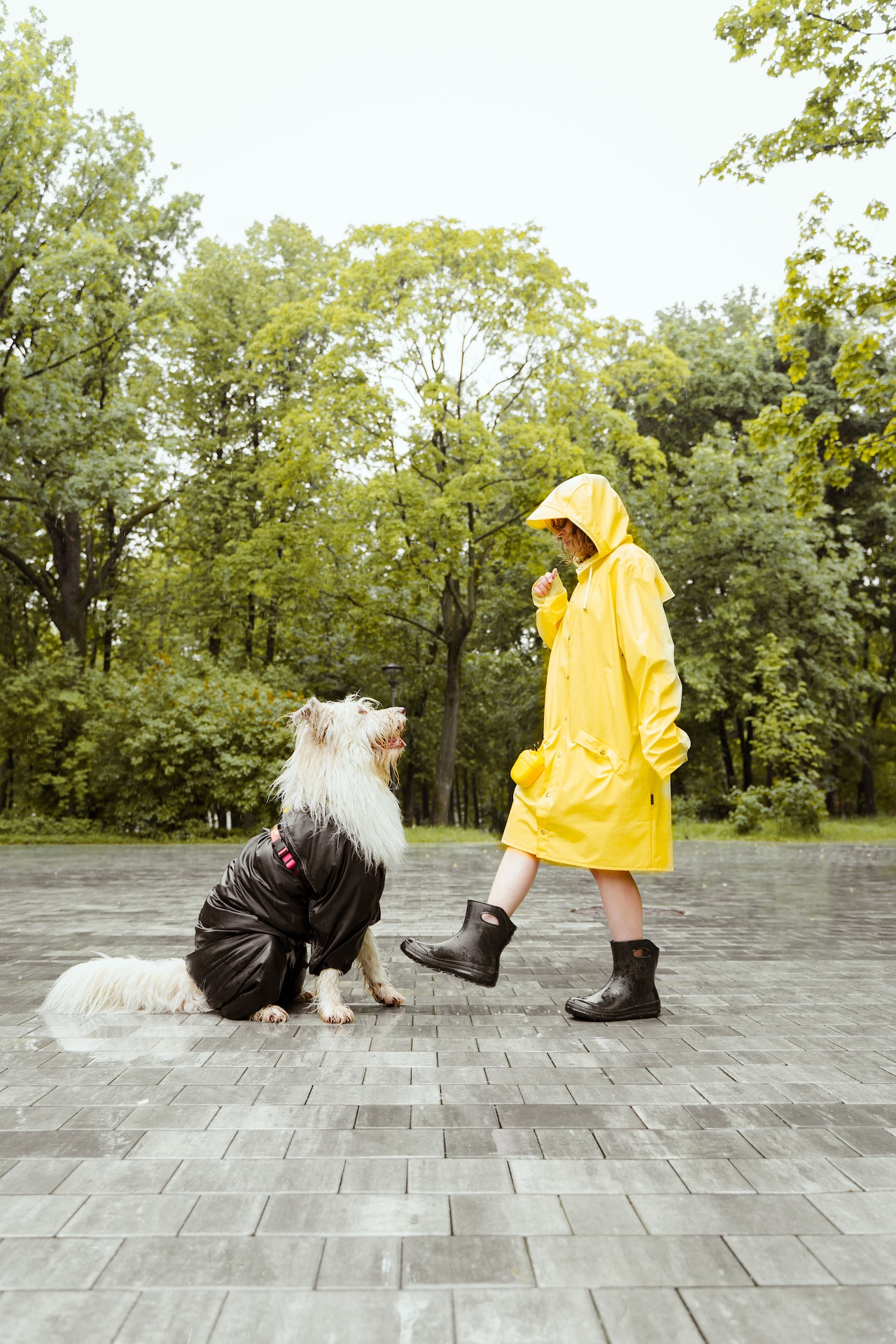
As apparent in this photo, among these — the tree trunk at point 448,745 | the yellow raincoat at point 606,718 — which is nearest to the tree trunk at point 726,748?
the tree trunk at point 448,745

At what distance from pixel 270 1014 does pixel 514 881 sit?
1183mm

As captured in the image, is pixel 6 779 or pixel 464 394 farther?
pixel 6 779

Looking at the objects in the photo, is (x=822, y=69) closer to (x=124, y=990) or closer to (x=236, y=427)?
(x=124, y=990)

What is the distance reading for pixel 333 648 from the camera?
29156 millimetres

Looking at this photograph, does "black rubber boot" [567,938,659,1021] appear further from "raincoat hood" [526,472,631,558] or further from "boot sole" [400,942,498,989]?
"raincoat hood" [526,472,631,558]

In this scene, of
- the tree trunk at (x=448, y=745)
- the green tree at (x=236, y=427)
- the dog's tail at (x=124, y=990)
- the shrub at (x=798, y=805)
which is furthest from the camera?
the green tree at (x=236, y=427)

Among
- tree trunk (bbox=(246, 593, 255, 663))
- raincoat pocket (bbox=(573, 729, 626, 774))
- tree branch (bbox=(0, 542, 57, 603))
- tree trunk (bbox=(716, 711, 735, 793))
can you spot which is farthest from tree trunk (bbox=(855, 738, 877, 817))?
raincoat pocket (bbox=(573, 729, 626, 774))

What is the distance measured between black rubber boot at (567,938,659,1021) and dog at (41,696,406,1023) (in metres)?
0.98

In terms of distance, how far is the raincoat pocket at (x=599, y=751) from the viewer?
4.17 metres

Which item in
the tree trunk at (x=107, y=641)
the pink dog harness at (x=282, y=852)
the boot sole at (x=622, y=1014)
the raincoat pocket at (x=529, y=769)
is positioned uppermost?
the tree trunk at (x=107, y=641)

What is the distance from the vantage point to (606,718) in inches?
167

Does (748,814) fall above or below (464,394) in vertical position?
below

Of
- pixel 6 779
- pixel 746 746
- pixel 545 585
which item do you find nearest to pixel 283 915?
pixel 545 585

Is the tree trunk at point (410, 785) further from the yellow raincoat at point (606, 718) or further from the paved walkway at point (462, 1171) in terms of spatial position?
the yellow raincoat at point (606, 718)
